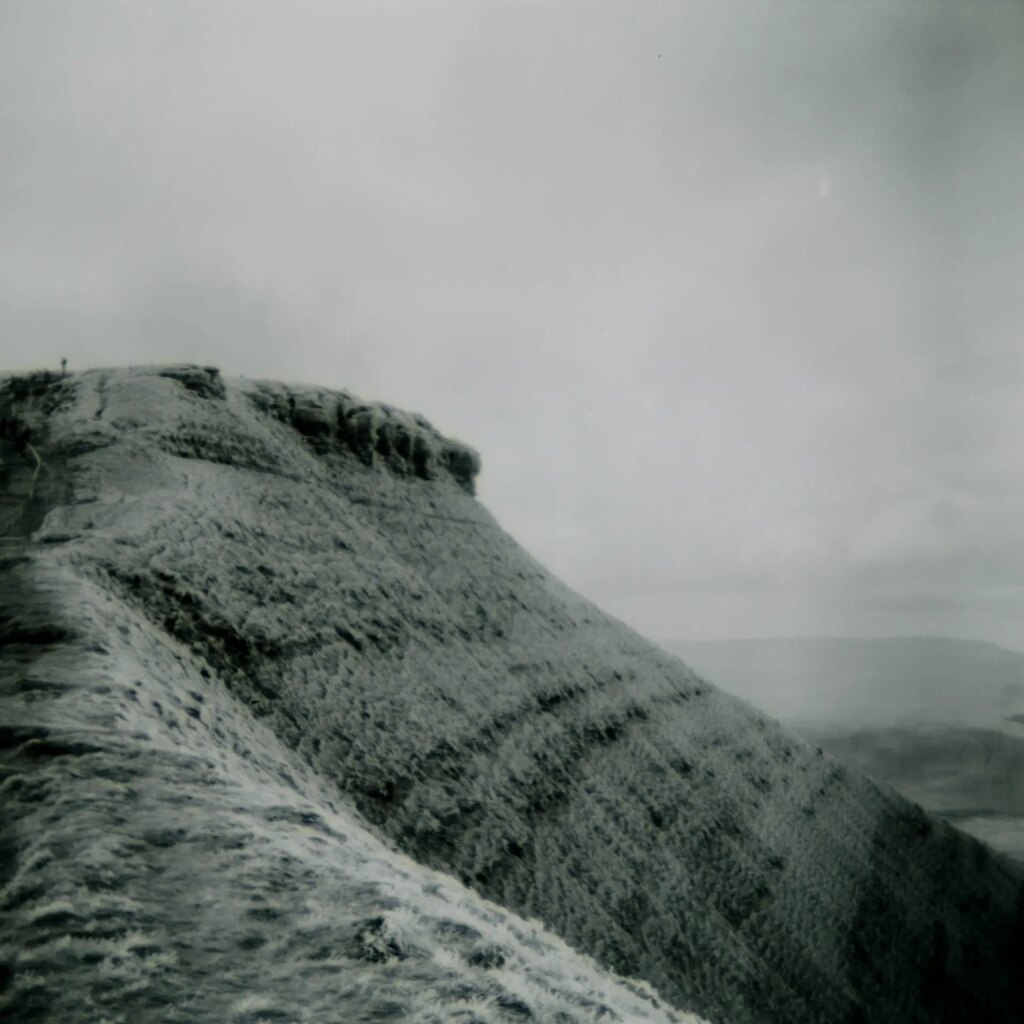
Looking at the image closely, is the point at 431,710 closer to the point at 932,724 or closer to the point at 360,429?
the point at 360,429

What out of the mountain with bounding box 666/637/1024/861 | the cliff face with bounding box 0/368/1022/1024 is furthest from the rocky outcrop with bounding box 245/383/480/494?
the mountain with bounding box 666/637/1024/861

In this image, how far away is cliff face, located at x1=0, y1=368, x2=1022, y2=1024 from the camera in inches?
185

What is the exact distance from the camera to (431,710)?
771cm

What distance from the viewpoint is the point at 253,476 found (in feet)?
31.4

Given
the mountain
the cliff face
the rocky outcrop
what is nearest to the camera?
the cliff face

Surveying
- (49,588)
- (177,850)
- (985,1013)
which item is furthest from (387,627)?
(985,1013)

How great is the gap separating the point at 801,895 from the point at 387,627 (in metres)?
7.39

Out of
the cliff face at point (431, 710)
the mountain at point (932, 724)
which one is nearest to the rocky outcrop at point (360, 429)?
the cliff face at point (431, 710)

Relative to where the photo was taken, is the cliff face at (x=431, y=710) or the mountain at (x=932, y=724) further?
the mountain at (x=932, y=724)

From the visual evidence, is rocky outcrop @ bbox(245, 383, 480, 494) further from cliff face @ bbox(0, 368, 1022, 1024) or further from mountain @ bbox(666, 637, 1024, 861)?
mountain @ bbox(666, 637, 1024, 861)

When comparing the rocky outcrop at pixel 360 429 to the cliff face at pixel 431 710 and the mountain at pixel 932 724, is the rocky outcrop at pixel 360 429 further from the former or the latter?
the mountain at pixel 932 724

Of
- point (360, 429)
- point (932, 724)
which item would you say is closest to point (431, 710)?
point (360, 429)

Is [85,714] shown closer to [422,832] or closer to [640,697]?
[422,832]

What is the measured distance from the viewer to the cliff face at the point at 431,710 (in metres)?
4.71
